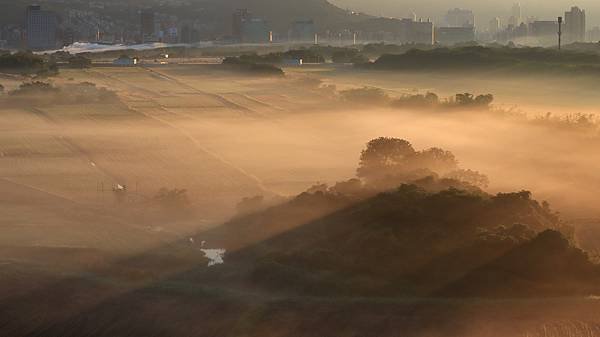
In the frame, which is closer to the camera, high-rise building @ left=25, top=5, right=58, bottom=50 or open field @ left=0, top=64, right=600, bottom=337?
open field @ left=0, top=64, right=600, bottom=337

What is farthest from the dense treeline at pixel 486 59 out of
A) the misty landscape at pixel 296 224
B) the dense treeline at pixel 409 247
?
the dense treeline at pixel 409 247

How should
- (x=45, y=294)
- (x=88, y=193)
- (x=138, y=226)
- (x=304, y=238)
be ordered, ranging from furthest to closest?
1. (x=88, y=193)
2. (x=138, y=226)
3. (x=304, y=238)
4. (x=45, y=294)

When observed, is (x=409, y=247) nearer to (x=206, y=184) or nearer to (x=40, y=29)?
(x=206, y=184)

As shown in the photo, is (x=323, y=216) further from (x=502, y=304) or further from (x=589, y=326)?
(x=589, y=326)

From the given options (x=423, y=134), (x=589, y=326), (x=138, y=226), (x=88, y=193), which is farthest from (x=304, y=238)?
(x=423, y=134)

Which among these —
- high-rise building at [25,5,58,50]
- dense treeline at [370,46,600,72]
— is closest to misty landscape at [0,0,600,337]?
dense treeline at [370,46,600,72]

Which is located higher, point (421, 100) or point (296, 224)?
point (421, 100)

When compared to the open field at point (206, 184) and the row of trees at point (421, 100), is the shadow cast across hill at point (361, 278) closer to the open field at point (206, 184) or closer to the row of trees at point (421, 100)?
the open field at point (206, 184)

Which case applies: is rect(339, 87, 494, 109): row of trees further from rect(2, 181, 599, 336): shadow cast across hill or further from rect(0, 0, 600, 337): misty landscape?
rect(2, 181, 599, 336): shadow cast across hill

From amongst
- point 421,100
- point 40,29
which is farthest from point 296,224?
point 40,29
